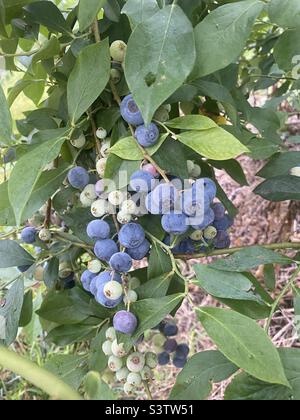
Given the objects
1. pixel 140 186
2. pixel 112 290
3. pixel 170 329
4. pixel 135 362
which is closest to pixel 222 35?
pixel 140 186

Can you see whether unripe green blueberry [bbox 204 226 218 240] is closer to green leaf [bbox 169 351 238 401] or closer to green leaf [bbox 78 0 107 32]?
green leaf [bbox 169 351 238 401]

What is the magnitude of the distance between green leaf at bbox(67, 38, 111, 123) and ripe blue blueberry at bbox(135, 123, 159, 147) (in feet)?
0.22

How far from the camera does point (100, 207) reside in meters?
0.67

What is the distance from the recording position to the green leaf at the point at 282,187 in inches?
29.8

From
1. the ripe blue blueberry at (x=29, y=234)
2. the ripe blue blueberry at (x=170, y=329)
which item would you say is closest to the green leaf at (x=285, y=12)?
the ripe blue blueberry at (x=29, y=234)

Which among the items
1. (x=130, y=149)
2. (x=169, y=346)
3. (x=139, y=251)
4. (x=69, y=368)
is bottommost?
(x=169, y=346)

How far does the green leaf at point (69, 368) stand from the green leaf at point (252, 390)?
0.87 ft

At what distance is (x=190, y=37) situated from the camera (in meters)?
0.56

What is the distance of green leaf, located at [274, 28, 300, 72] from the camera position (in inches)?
27.9

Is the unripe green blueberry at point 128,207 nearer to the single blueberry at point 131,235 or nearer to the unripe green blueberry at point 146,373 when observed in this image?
the single blueberry at point 131,235

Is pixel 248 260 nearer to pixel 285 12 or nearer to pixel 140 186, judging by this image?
pixel 140 186

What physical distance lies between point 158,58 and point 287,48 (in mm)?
245
